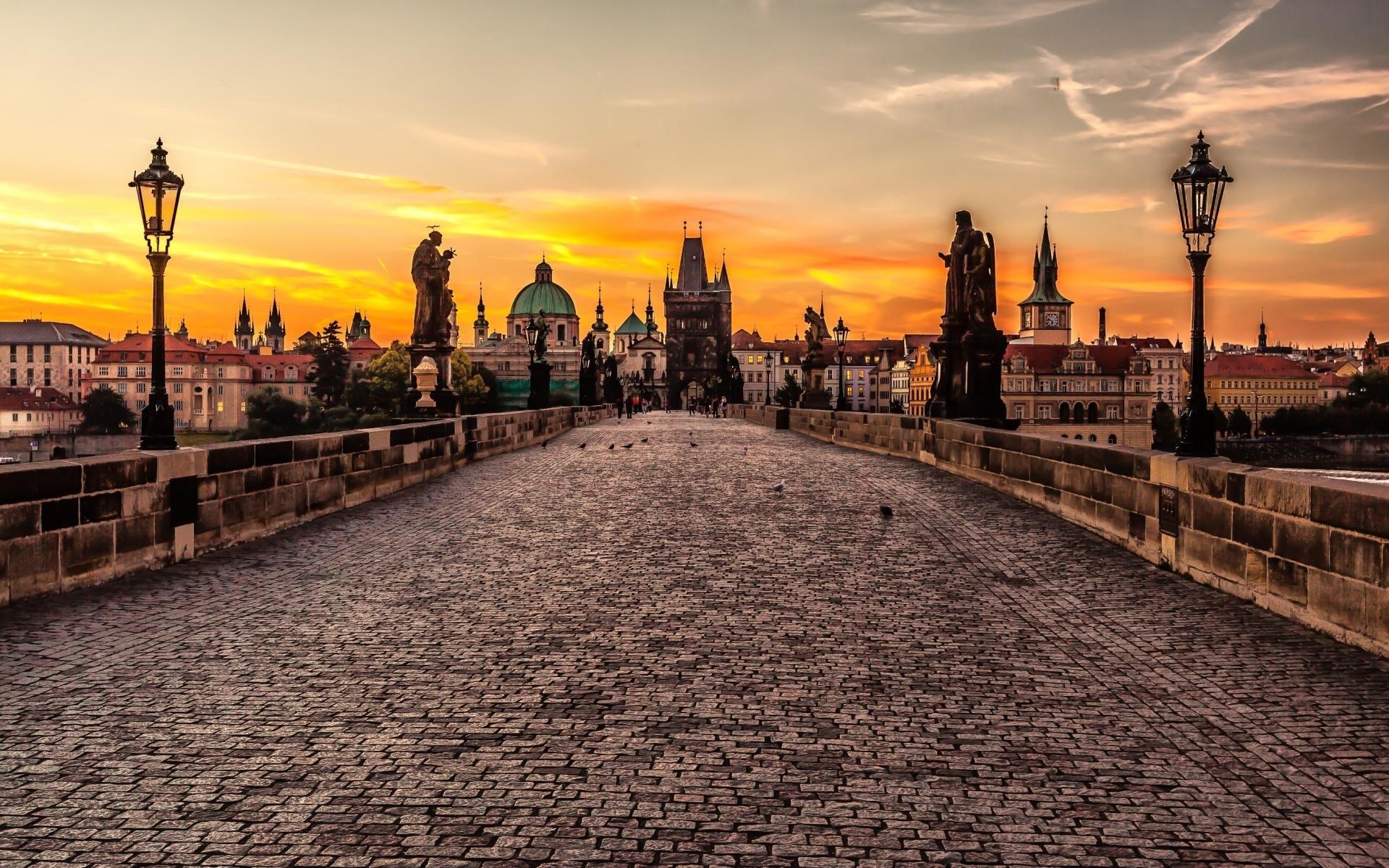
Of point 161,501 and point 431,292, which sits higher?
point 431,292

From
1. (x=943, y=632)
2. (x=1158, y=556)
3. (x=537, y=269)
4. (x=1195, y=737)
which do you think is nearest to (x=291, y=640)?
(x=943, y=632)

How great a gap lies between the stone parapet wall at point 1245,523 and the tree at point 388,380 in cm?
9979

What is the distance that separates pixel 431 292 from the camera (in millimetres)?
24875

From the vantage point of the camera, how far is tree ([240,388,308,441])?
117312 millimetres

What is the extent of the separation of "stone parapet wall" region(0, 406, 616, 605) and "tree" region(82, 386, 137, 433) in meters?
143

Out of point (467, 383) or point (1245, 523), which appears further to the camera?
point (467, 383)

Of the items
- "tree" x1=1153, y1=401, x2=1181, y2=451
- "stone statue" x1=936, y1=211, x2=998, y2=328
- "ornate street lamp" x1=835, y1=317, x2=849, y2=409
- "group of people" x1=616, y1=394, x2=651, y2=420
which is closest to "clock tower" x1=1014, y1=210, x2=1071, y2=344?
"tree" x1=1153, y1=401, x2=1181, y2=451

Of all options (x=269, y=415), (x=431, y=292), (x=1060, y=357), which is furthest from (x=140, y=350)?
(x=431, y=292)

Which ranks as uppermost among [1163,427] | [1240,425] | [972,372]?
[972,372]

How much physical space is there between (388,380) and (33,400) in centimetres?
6509

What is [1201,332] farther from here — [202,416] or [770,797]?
[202,416]

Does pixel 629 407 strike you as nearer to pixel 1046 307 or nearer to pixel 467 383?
pixel 467 383

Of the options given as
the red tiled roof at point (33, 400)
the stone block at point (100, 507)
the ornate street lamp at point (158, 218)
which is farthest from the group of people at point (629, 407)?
the red tiled roof at point (33, 400)

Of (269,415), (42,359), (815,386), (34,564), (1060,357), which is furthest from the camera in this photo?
(42,359)
